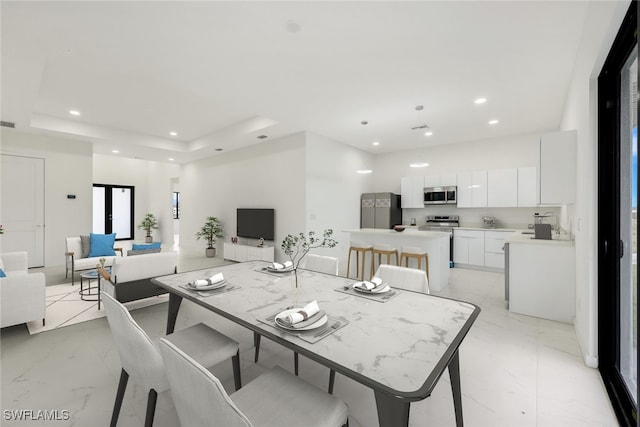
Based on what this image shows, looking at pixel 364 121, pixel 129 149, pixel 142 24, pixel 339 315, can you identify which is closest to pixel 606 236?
pixel 339 315

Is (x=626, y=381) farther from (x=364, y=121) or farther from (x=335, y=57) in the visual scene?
(x=364, y=121)

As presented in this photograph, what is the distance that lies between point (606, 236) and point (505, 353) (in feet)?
4.15

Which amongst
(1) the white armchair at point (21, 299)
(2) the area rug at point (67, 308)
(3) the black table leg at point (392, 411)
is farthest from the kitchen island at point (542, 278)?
(1) the white armchair at point (21, 299)

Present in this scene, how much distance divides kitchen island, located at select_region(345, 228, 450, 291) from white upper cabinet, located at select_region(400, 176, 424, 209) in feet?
7.72

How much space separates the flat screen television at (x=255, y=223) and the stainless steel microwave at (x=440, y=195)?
3697 mm

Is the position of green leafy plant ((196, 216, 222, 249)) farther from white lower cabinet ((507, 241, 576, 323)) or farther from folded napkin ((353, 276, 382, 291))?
white lower cabinet ((507, 241, 576, 323))

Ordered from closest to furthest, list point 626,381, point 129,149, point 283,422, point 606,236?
point 283,422 < point 626,381 < point 606,236 < point 129,149

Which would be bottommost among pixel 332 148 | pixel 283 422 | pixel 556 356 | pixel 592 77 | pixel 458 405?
pixel 556 356

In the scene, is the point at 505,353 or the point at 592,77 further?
the point at 505,353

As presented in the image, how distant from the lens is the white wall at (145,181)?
9867mm

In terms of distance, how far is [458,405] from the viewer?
1526 millimetres

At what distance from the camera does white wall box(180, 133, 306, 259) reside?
580 centimetres

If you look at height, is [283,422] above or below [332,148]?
below

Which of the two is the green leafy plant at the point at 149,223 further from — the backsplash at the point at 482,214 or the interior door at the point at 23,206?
the backsplash at the point at 482,214
